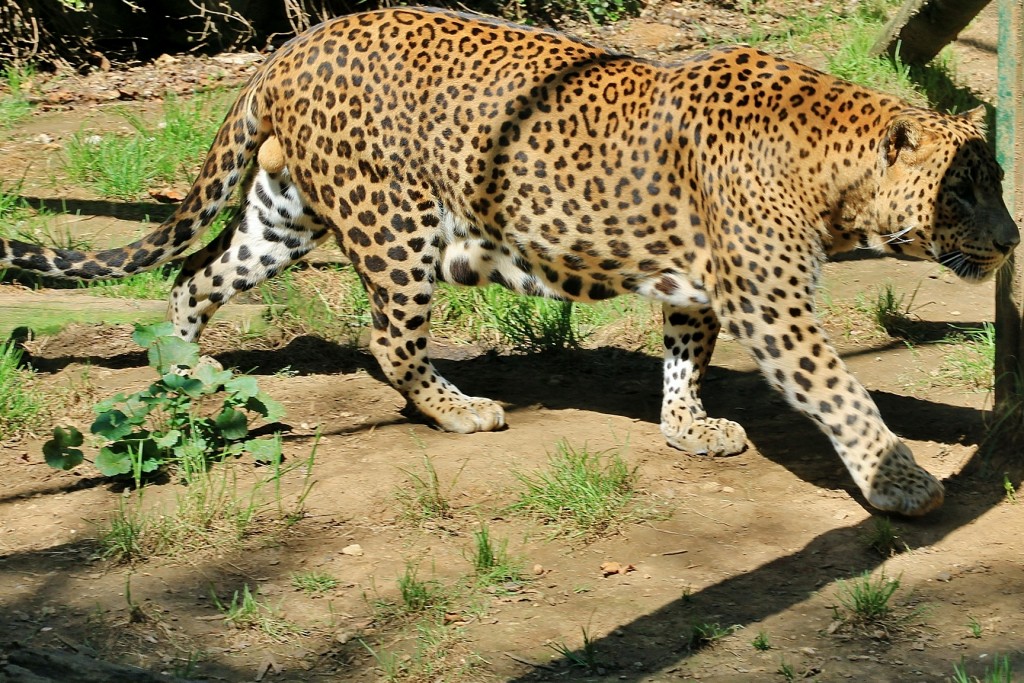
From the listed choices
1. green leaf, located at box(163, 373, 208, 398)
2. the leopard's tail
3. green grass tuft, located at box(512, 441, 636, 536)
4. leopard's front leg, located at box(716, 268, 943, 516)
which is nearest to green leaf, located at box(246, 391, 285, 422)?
green leaf, located at box(163, 373, 208, 398)

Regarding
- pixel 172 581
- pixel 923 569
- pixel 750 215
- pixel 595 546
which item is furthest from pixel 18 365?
pixel 923 569

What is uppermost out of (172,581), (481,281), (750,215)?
(750,215)

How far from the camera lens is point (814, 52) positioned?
10.1 m

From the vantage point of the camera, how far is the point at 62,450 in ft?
18.1

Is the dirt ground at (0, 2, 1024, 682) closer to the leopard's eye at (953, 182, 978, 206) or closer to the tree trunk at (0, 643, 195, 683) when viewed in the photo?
the tree trunk at (0, 643, 195, 683)

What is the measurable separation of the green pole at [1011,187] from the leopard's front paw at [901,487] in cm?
57

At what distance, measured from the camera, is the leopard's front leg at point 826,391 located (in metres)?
5.16

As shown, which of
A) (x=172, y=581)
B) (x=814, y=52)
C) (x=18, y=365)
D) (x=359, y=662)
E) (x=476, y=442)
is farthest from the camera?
(x=814, y=52)

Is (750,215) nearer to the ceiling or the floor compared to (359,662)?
nearer to the ceiling

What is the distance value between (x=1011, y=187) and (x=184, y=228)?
3.95m

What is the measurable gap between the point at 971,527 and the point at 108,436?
3.66m

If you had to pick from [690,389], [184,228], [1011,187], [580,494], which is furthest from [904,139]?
[184,228]

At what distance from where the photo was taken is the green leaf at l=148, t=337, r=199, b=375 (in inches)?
226

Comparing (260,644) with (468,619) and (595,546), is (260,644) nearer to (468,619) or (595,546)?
(468,619)
